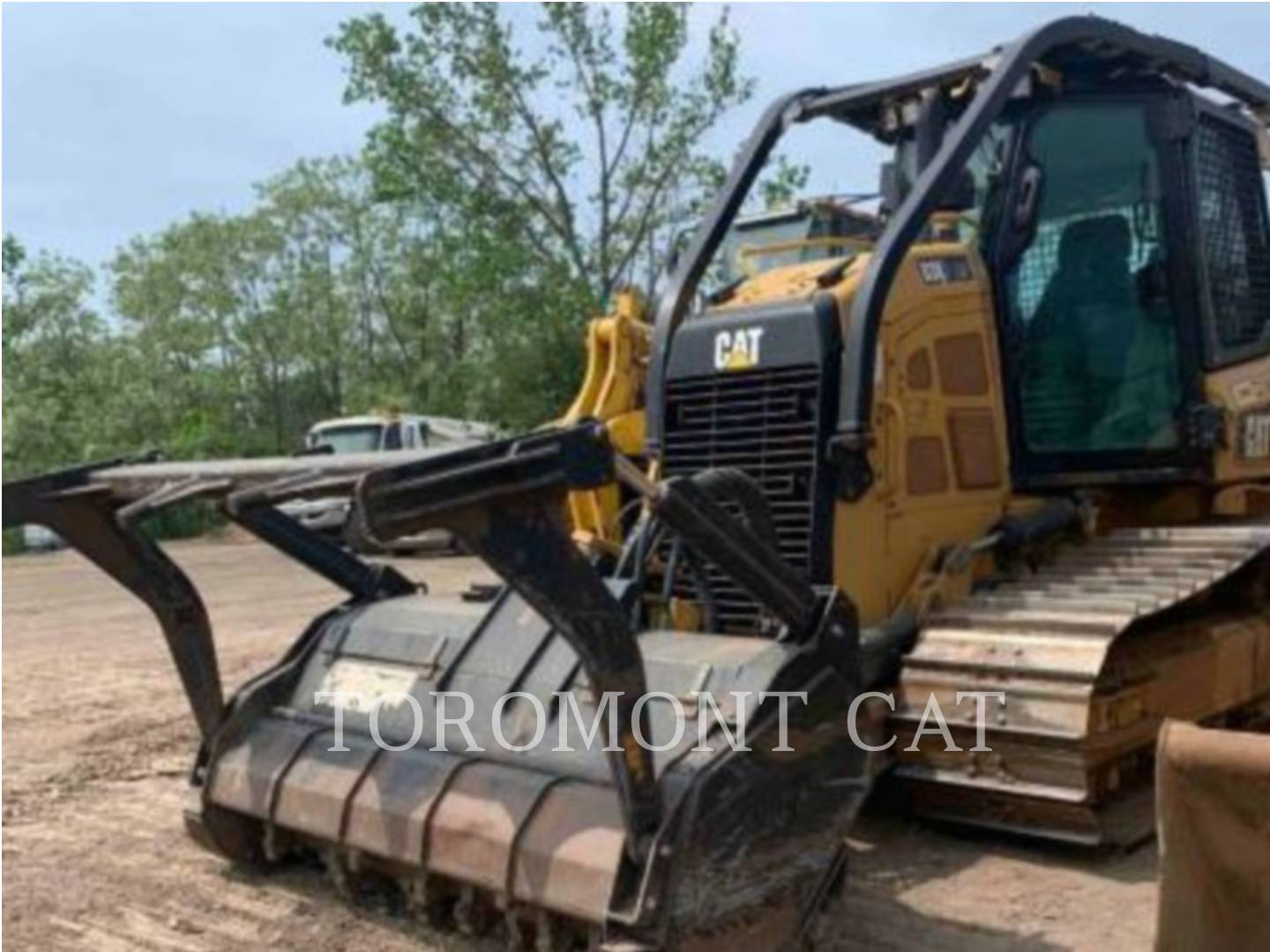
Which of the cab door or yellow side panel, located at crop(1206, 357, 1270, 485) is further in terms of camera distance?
yellow side panel, located at crop(1206, 357, 1270, 485)

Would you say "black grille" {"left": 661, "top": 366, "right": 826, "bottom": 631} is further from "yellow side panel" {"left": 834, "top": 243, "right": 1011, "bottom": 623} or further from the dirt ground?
the dirt ground

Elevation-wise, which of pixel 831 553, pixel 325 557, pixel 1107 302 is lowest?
pixel 831 553

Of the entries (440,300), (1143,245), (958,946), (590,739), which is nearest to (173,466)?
(590,739)

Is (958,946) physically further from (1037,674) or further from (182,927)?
(182,927)

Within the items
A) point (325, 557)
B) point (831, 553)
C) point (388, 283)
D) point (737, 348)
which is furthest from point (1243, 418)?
point (388, 283)

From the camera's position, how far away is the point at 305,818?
4.61 meters

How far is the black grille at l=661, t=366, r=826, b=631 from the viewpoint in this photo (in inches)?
205

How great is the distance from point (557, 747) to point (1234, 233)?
150 inches

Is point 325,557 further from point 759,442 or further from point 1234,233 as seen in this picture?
point 1234,233

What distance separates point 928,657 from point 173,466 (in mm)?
2518

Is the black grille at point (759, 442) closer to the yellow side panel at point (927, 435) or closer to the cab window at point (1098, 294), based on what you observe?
the yellow side panel at point (927, 435)

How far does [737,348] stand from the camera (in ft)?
17.9

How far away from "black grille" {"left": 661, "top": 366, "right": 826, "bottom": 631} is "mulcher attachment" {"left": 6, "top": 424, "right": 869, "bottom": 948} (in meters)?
0.63

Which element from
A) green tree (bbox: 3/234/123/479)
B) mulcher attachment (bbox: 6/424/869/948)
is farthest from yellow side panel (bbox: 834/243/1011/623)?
green tree (bbox: 3/234/123/479)
